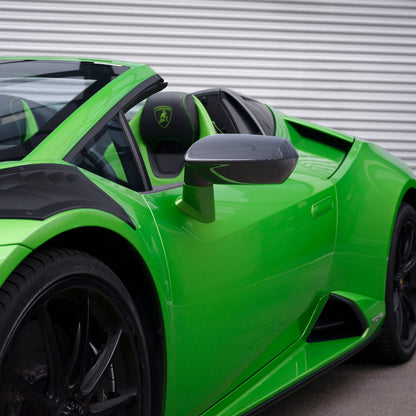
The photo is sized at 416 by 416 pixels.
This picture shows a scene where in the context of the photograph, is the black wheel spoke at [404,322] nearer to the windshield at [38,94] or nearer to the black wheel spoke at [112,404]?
the windshield at [38,94]

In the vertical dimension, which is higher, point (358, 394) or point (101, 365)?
point (101, 365)

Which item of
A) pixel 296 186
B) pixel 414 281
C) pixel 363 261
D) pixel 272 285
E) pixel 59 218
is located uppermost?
pixel 59 218

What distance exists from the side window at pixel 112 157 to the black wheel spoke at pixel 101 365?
0.47 m

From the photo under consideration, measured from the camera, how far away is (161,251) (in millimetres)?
1964

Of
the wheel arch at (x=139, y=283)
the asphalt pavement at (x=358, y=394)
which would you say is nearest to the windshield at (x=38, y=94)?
the wheel arch at (x=139, y=283)

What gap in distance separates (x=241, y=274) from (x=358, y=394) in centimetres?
122

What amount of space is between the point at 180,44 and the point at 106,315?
4.87 meters

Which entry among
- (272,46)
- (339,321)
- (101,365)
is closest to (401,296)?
(339,321)

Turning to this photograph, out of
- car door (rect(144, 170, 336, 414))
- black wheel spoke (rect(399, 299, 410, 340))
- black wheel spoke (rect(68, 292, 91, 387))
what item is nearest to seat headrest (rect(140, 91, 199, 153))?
car door (rect(144, 170, 336, 414))

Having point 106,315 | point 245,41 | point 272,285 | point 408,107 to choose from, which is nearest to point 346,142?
point 272,285

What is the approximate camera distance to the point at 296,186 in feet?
9.16

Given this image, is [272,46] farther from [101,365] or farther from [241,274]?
[101,365]

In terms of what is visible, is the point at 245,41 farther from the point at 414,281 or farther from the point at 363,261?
the point at 363,261

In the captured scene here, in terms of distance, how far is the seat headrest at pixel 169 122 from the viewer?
2814 millimetres
